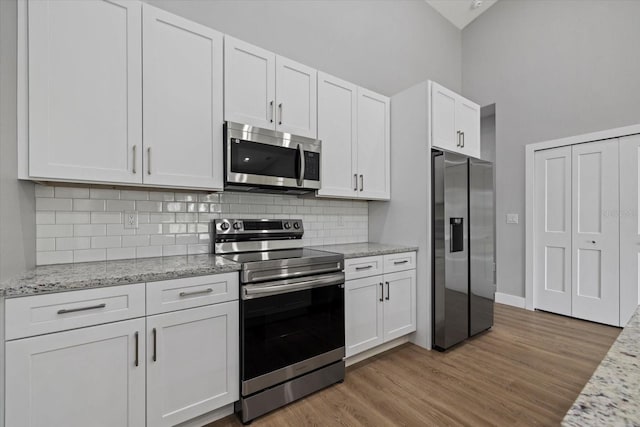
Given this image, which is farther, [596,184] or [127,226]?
[596,184]

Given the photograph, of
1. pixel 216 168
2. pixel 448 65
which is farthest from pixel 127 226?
pixel 448 65

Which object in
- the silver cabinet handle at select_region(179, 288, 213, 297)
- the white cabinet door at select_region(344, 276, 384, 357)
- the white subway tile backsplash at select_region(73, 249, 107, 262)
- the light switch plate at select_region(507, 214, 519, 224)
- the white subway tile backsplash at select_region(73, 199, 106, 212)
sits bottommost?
the white cabinet door at select_region(344, 276, 384, 357)

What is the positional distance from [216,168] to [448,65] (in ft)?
13.4

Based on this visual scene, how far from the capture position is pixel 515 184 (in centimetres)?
402

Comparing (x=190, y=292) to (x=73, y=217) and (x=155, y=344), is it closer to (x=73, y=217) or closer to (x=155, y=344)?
(x=155, y=344)

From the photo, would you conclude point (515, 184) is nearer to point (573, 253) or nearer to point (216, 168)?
point (573, 253)

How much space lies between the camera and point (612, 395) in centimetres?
51

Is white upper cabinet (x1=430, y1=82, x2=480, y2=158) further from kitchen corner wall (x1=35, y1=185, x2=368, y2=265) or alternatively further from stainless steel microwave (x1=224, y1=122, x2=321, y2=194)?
kitchen corner wall (x1=35, y1=185, x2=368, y2=265)

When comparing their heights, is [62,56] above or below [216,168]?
above

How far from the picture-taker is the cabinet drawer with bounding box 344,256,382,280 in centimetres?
234

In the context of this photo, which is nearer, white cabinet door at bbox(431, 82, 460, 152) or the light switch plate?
white cabinet door at bbox(431, 82, 460, 152)

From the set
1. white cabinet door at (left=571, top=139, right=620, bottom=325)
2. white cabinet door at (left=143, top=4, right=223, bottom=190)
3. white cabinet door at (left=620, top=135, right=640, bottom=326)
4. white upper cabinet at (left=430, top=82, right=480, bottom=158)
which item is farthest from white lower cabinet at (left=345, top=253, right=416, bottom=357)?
white cabinet door at (left=620, top=135, right=640, bottom=326)

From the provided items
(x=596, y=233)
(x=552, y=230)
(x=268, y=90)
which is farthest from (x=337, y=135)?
(x=596, y=233)

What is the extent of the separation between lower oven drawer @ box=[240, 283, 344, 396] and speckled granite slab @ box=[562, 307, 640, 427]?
4.95 ft
